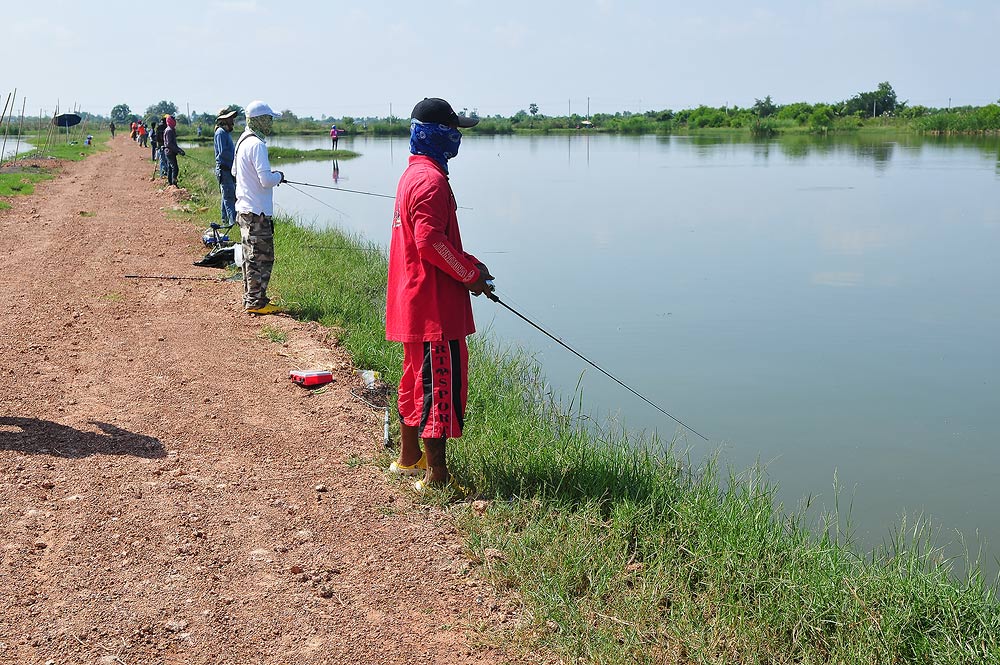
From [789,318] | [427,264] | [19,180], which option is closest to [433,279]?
[427,264]

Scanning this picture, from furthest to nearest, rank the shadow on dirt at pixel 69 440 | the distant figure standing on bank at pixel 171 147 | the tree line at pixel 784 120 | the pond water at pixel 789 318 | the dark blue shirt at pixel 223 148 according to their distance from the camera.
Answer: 1. the tree line at pixel 784 120
2. the distant figure standing on bank at pixel 171 147
3. the dark blue shirt at pixel 223 148
4. the pond water at pixel 789 318
5. the shadow on dirt at pixel 69 440

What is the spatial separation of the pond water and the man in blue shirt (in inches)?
145

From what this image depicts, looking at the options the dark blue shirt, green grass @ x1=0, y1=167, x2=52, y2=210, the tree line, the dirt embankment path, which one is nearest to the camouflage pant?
the dirt embankment path

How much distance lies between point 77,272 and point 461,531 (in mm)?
7935

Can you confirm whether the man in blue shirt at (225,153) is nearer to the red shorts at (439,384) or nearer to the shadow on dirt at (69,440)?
the shadow on dirt at (69,440)

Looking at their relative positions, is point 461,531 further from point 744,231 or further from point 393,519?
point 744,231

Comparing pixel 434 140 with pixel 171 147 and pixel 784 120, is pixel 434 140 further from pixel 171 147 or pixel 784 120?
pixel 784 120

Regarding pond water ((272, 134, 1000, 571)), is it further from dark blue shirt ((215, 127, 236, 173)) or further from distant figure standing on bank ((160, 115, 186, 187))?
dark blue shirt ((215, 127, 236, 173))

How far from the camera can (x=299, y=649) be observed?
3.40m

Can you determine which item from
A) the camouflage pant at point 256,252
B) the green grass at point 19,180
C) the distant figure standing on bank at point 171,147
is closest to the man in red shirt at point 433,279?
the camouflage pant at point 256,252

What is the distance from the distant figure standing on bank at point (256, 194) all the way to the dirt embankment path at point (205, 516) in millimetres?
567

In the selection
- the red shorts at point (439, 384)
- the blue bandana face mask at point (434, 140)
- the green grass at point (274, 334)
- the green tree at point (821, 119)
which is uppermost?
the green tree at point (821, 119)

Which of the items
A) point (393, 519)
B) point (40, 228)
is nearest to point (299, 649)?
point (393, 519)

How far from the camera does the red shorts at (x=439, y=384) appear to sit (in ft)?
14.5
